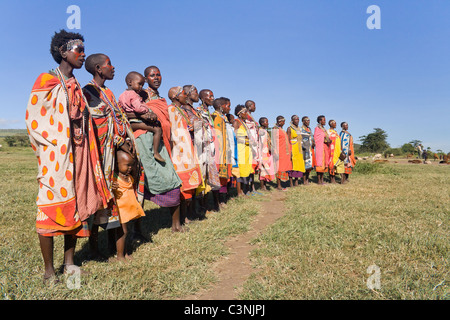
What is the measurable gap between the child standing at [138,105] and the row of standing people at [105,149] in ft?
0.05

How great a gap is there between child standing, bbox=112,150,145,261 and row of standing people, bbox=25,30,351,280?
12 millimetres

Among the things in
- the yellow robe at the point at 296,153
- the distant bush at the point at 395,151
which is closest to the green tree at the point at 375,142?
the distant bush at the point at 395,151

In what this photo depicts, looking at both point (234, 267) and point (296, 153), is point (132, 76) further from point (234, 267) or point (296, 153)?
point (296, 153)

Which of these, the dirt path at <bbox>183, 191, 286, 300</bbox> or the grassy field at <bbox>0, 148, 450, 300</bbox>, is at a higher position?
the grassy field at <bbox>0, 148, 450, 300</bbox>

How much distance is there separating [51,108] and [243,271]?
2718 millimetres

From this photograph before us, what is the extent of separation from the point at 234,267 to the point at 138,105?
2480mm

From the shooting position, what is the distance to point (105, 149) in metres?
3.38

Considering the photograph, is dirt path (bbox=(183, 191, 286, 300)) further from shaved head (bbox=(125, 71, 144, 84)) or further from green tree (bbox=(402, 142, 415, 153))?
green tree (bbox=(402, 142, 415, 153))

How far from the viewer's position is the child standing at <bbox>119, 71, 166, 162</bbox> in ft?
12.9

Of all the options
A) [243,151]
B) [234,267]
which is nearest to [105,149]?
[234,267]

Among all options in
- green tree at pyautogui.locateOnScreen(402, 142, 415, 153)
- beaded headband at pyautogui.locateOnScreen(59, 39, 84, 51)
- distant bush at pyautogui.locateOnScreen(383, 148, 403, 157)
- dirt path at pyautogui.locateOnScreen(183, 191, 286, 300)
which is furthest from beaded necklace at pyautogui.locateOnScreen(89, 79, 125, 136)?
green tree at pyautogui.locateOnScreen(402, 142, 415, 153)

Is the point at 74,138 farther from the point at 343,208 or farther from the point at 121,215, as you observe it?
the point at 343,208

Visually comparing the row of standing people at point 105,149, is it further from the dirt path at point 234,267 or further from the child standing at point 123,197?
the dirt path at point 234,267
